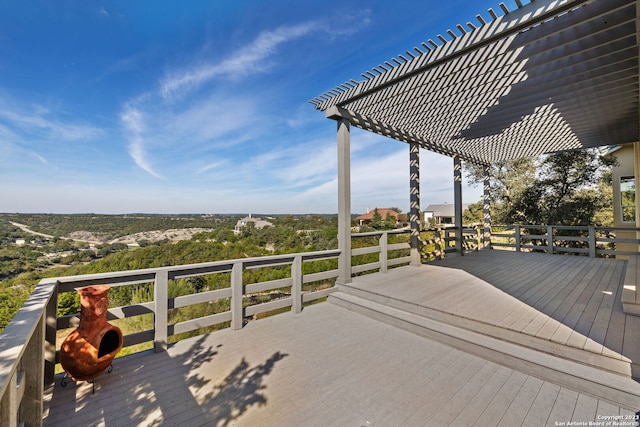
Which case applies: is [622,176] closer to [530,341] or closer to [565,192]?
[565,192]

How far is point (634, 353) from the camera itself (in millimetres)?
2176

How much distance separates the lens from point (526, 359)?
2381 mm

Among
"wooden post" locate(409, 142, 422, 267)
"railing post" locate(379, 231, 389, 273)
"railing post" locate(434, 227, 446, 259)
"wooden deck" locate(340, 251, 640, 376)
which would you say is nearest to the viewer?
"wooden deck" locate(340, 251, 640, 376)

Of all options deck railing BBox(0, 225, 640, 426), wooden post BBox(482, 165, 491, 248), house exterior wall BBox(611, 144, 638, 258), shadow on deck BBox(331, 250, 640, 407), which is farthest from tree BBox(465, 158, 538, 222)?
deck railing BBox(0, 225, 640, 426)

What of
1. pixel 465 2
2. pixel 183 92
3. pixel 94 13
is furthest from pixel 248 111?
pixel 465 2

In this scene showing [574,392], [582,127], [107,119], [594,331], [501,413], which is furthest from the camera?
[107,119]

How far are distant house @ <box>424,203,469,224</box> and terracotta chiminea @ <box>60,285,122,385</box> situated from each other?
130 feet

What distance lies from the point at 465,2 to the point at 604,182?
10.5m

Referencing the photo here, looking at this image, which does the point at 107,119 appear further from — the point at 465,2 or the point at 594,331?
the point at 594,331

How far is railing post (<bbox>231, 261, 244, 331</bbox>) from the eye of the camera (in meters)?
3.31

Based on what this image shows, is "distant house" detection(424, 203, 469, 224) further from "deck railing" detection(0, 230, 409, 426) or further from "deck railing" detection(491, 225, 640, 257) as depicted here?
"deck railing" detection(0, 230, 409, 426)

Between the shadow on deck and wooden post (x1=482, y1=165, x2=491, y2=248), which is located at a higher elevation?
wooden post (x1=482, y1=165, x2=491, y2=248)

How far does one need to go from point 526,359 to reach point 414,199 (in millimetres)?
3885

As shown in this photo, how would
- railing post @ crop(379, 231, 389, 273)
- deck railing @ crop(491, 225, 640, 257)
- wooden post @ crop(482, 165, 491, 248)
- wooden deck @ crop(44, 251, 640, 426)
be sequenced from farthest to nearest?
wooden post @ crop(482, 165, 491, 248)
deck railing @ crop(491, 225, 640, 257)
railing post @ crop(379, 231, 389, 273)
wooden deck @ crop(44, 251, 640, 426)
